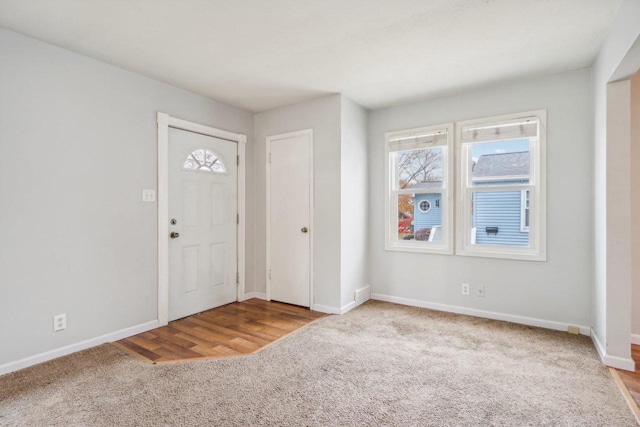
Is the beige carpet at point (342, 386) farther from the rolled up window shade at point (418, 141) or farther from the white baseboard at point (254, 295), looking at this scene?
the rolled up window shade at point (418, 141)

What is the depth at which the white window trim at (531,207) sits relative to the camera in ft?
10.3

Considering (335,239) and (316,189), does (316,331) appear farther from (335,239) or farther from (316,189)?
(316,189)

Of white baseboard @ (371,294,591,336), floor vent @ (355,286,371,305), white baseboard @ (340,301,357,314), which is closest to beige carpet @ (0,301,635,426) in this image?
white baseboard @ (371,294,591,336)

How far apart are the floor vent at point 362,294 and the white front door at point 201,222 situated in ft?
5.06

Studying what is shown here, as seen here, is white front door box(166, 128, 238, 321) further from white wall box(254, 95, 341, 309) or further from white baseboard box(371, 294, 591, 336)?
white baseboard box(371, 294, 591, 336)

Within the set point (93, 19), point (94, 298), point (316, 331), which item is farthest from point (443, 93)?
point (94, 298)

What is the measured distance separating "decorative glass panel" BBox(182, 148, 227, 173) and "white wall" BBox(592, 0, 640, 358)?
363 cm

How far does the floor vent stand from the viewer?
12.8 ft

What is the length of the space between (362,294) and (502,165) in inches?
84.3

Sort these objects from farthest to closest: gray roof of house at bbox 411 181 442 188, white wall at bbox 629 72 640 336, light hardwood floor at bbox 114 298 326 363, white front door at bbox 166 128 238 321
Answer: gray roof of house at bbox 411 181 442 188 → white front door at bbox 166 128 238 321 → white wall at bbox 629 72 640 336 → light hardwood floor at bbox 114 298 326 363

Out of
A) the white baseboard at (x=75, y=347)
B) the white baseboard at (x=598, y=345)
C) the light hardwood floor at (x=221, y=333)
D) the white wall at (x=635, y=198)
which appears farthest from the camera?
the white wall at (x=635, y=198)

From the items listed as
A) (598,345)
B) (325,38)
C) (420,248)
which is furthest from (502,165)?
(325,38)

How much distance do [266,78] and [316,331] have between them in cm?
251

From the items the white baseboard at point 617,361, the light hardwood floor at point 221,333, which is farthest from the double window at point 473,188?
the light hardwood floor at point 221,333
